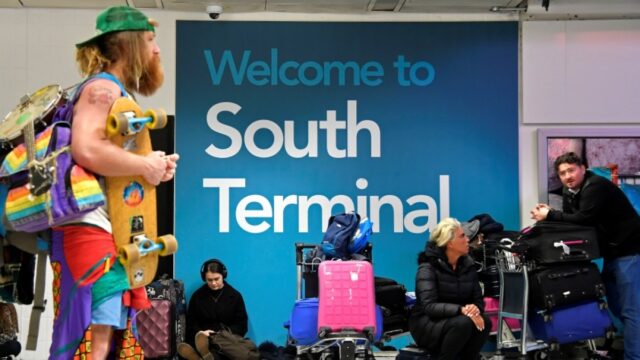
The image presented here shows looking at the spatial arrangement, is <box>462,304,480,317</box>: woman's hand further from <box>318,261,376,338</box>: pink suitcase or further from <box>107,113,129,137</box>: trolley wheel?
<box>107,113,129,137</box>: trolley wheel

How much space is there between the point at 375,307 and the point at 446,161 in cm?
243

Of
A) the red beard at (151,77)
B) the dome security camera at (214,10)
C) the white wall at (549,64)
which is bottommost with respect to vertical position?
the red beard at (151,77)

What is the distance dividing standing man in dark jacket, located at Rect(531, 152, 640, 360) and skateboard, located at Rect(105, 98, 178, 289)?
418 centimetres

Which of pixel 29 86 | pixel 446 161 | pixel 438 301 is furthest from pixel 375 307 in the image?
pixel 29 86

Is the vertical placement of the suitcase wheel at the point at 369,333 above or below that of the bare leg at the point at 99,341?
below

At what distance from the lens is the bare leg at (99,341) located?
262cm

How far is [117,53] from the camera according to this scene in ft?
9.14

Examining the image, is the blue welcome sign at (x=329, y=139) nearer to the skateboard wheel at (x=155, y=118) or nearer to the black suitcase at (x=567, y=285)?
the black suitcase at (x=567, y=285)

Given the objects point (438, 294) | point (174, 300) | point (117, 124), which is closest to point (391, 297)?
point (438, 294)

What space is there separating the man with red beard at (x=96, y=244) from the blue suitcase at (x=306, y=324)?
132 inches

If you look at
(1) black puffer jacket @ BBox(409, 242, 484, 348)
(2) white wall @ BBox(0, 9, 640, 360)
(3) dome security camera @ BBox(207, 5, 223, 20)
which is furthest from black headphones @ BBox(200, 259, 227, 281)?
(3) dome security camera @ BBox(207, 5, 223, 20)

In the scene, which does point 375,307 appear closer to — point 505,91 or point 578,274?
point 578,274

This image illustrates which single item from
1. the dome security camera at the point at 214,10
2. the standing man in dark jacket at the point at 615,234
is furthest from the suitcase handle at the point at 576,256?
the dome security camera at the point at 214,10

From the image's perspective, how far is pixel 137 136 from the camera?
2723mm
